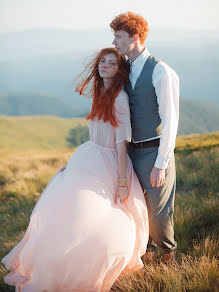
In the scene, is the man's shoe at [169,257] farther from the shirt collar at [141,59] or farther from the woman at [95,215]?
the shirt collar at [141,59]

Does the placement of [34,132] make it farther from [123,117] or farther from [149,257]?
[123,117]

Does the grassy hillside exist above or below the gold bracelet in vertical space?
below

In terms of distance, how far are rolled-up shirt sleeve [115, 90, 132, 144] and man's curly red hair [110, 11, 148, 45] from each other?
1.63ft

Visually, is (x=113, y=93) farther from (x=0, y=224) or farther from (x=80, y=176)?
(x=0, y=224)

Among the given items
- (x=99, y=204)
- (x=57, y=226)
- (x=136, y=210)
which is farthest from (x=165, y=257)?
(x=57, y=226)

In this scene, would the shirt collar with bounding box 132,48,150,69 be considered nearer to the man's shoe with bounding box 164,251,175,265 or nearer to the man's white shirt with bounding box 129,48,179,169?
the man's white shirt with bounding box 129,48,179,169

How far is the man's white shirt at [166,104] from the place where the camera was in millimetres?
2305

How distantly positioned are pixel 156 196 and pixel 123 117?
0.75 metres

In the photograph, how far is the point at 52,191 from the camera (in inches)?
98.2

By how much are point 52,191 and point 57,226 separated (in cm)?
31

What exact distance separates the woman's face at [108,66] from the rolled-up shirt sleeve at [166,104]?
14.7 inches

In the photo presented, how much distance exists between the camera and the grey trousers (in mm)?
2609

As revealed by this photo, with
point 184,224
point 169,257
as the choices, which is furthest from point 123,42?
point 184,224

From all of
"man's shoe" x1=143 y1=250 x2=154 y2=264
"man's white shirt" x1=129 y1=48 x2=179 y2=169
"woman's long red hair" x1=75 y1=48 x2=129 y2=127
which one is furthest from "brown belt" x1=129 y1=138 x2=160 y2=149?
"man's shoe" x1=143 y1=250 x2=154 y2=264
